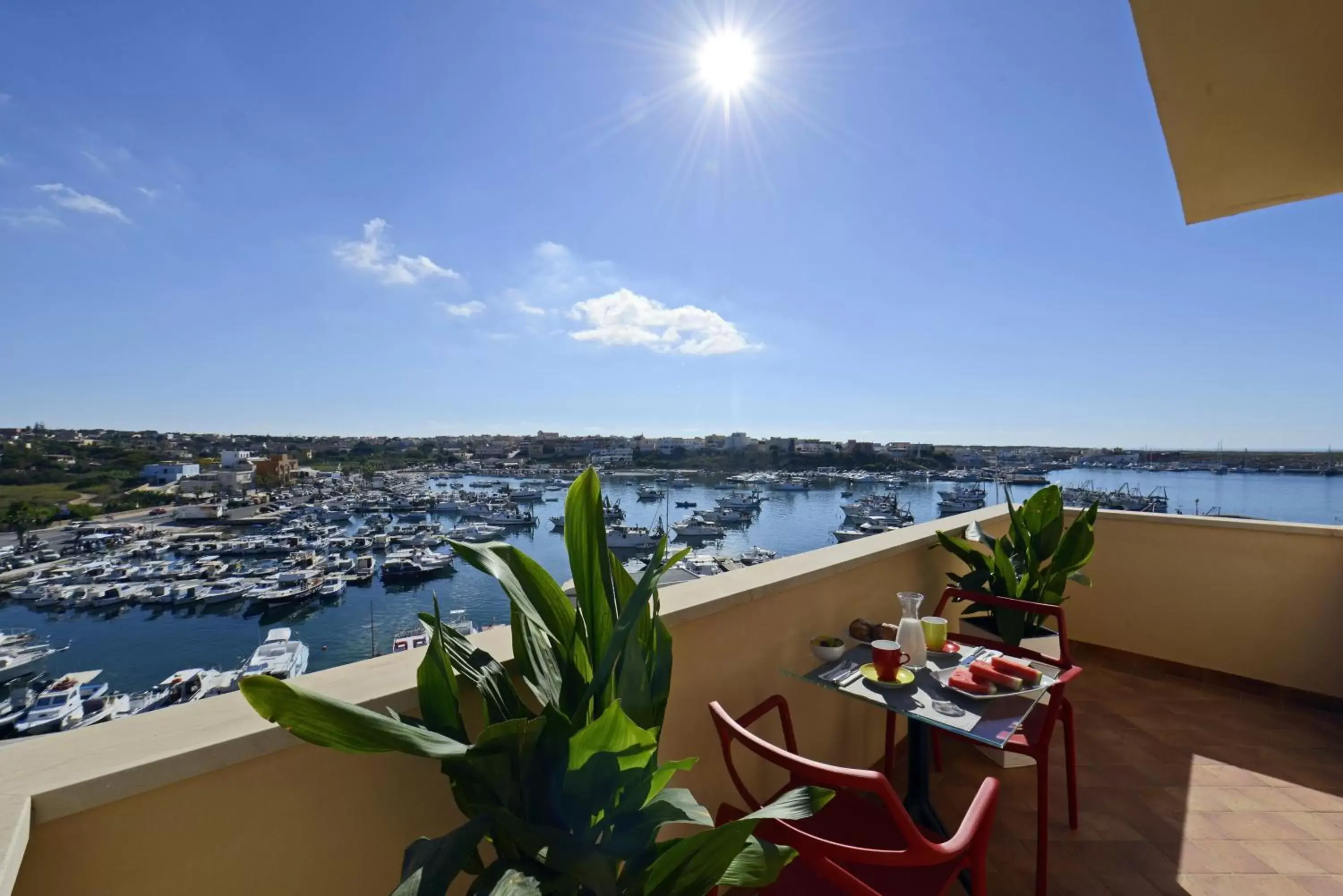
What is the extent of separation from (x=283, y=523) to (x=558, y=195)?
22225mm

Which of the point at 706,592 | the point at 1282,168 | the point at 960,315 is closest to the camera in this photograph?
the point at 706,592

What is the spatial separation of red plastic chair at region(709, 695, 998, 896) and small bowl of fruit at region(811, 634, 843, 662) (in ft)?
0.91

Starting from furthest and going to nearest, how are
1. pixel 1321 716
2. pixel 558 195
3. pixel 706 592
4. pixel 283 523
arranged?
pixel 283 523
pixel 558 195
pixel 1321 716
pixel 706 592

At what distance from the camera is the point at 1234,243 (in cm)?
442

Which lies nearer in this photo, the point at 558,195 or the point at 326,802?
the point at 326,802

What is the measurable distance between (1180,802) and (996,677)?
1361 millimetres

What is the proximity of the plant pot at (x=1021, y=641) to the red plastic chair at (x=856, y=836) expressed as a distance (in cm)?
115

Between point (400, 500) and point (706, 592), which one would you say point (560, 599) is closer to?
point (706, 592)

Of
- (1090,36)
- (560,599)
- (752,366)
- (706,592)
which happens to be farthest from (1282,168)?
(752,366)

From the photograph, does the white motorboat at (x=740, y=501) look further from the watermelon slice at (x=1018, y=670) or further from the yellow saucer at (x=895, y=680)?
the yellow saucer at (x=895, y=680)

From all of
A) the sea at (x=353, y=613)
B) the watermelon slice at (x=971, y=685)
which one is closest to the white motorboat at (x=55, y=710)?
the sea at (x=353, y=613)

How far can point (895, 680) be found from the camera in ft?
5.16

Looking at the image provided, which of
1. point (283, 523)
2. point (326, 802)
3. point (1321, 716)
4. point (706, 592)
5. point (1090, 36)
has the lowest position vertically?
point (283, 523)

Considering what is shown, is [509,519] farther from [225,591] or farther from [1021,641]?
[1021,641]
